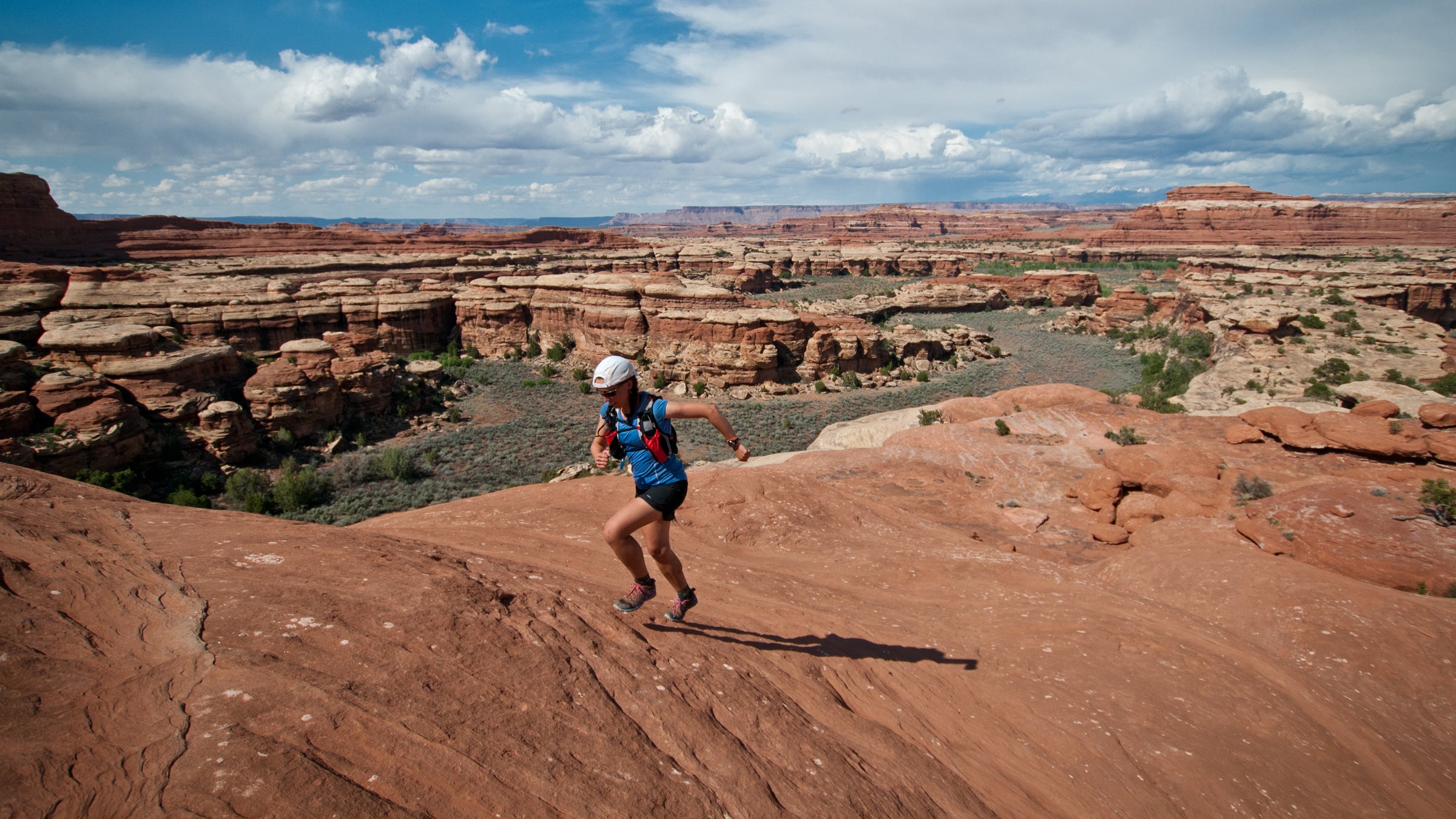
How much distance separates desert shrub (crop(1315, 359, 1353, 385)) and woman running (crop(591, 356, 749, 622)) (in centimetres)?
2504

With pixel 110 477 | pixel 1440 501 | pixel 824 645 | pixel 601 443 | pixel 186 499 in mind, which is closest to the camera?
pixel 601 443

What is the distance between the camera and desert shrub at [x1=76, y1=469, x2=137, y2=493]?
1516 cm

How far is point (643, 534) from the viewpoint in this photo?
174 inches

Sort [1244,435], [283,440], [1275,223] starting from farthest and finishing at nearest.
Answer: [1275,223], [283,440], [1244,435]

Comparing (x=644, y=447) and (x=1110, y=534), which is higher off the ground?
(x=644, y=447)

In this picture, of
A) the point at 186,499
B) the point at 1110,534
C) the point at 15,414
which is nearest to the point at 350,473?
the point at 186,499

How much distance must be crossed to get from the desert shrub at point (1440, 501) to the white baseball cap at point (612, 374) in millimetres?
10503

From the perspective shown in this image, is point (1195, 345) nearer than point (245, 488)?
No

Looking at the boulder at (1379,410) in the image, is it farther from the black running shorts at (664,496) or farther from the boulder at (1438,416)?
the black running shorts at (664,496)

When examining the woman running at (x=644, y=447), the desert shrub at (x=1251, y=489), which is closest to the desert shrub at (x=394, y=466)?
the woman running at (x=644, y=447)

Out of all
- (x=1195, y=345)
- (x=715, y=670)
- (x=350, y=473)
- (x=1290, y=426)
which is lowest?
(x=350, y=473)

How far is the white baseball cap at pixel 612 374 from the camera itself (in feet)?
13.5

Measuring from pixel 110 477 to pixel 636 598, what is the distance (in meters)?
18.2

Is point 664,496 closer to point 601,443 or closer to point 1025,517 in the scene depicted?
point 601,443
